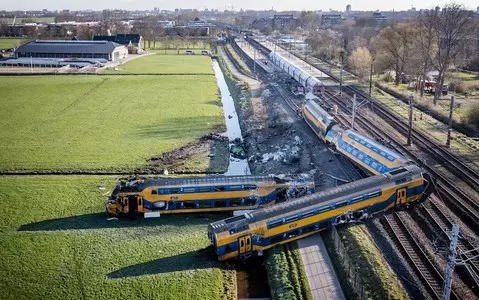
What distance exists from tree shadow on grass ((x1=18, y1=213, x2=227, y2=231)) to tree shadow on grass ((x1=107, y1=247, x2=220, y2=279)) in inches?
162

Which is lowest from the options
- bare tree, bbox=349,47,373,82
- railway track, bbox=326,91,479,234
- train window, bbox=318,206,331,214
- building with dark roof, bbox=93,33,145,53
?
railway track, bbox=326,91,479,234

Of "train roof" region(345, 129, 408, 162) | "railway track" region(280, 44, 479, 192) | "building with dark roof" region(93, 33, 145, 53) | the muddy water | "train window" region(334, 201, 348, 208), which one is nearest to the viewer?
"train window" region(334, 201, 348, 208)

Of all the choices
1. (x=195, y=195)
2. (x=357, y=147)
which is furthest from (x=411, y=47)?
(x=195, y=195)

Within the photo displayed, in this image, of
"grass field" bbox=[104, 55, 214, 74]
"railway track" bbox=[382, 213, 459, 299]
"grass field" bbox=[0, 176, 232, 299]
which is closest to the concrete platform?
"railway track" bbox=[382, 213, 459, 299]

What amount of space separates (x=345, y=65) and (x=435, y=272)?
7581 cm

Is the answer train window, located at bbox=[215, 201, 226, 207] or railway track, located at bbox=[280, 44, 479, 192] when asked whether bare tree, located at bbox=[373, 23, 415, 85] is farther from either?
train window, located at bbox=[215, 201, 226, 207]

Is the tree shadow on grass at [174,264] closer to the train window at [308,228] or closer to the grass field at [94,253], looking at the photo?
the grass field at [94,253]

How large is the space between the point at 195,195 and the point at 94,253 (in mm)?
7547

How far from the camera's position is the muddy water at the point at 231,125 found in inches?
1624

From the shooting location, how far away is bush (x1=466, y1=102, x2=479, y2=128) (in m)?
47.3

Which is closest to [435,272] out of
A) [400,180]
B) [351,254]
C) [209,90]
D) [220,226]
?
[351,254]

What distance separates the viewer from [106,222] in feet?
97.7

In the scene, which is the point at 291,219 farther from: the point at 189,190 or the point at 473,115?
the point at 473,115

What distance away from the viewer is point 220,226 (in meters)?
24.7
